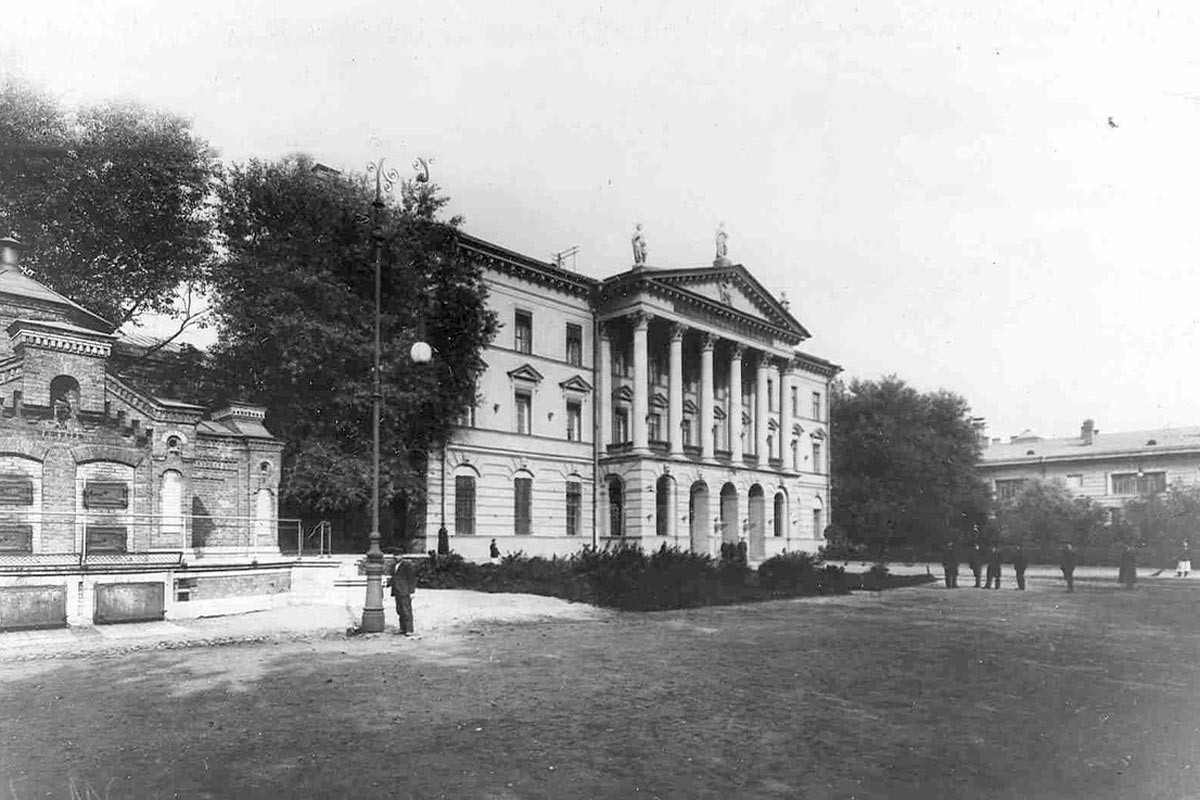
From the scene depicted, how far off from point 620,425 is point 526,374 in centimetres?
659

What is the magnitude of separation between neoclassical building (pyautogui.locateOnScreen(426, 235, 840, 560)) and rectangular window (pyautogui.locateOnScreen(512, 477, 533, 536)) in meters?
0.06

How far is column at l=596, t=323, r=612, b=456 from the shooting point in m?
37.7

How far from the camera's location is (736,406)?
4250 centimetres

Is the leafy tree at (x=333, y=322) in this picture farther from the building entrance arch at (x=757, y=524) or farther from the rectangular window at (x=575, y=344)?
the building entrance arch at (x=757, y=524)

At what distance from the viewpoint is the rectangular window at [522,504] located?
111ft

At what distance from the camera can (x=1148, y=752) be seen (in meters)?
6.80

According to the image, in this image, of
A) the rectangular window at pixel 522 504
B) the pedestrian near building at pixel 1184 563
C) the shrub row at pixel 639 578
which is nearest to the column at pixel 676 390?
the rectangular window at pixel 522 504

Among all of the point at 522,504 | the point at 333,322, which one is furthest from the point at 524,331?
the point at 333,322

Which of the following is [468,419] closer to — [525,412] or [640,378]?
[525,412]

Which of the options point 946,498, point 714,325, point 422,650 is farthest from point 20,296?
point 946,498

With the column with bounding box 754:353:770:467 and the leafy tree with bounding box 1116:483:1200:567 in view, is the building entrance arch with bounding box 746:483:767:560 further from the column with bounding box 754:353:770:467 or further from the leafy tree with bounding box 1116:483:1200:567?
the leafy tree with bounding box 1116:483:1200:567

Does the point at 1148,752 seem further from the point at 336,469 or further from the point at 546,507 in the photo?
the point at 546,507

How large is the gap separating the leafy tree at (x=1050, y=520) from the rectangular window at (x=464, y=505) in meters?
33.1

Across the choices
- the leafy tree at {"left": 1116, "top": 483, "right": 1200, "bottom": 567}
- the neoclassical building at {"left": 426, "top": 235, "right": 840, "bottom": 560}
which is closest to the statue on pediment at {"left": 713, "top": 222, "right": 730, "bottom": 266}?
the neoclassical building at {"left": 426, "top": 235, "right": 840, "bottom": 560}
